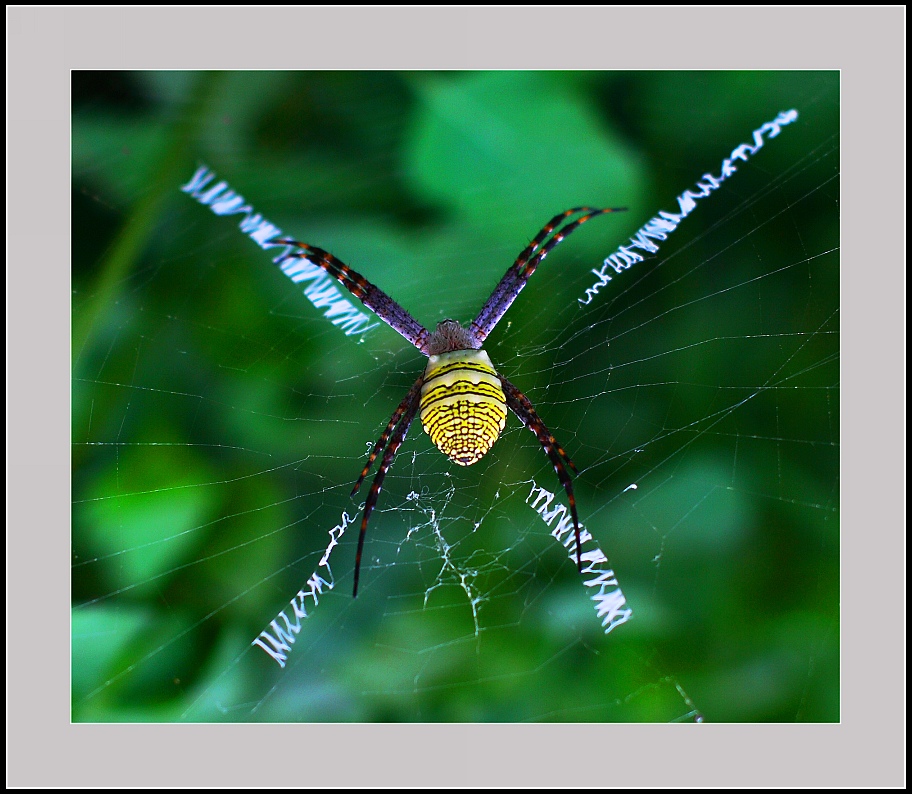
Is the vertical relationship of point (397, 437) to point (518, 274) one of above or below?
below

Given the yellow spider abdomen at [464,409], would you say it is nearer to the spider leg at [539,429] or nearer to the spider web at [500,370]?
the spider leg at [539,429]

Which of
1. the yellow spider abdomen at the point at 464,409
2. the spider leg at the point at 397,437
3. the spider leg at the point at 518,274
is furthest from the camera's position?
the spider leg at the point at 518,274

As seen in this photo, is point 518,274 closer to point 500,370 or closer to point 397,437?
point 500,370

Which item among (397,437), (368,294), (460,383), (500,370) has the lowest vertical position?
(397,437)

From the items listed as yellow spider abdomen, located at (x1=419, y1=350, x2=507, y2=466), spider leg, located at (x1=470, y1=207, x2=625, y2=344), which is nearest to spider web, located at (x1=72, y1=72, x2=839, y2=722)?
spider leg, located at (x1=470, y1=207, x2=625, y2=344)

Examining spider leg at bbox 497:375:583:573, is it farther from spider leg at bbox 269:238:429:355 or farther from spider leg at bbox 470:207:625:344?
spider leg at bbox 269:238:429:355

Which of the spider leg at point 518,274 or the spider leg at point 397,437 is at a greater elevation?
the spider leg at point 518,274

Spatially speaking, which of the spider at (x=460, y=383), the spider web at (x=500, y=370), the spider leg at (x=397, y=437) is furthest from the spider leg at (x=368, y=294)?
the spider leg at (x=397, y=437)

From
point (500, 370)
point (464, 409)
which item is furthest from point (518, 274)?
point (464, 409)
